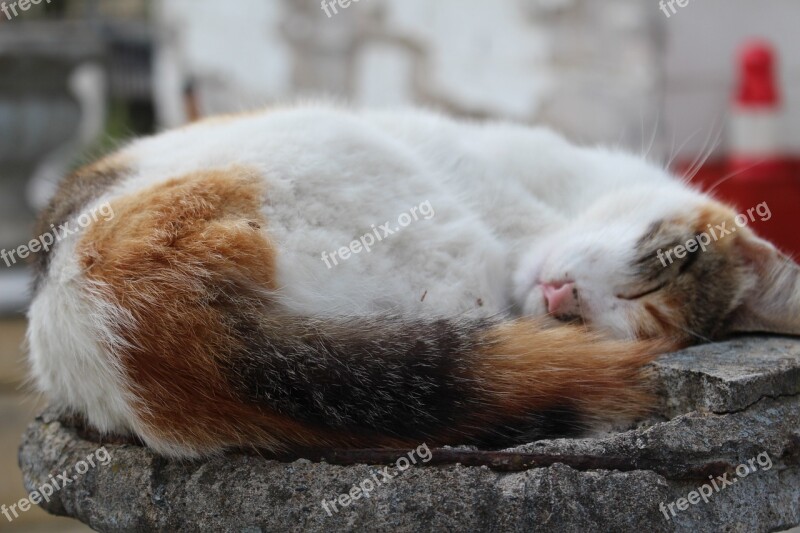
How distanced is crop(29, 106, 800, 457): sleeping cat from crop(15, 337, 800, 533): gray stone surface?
0.06 metres

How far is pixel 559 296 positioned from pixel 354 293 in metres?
0.49

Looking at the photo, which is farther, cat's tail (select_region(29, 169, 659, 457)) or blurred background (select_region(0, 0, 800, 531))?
blurred background (select_region(0, 0, 800, 531))

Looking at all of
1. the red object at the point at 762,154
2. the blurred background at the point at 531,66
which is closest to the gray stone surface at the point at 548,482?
the red object at the point at 762,154

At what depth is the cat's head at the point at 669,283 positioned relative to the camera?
174cm

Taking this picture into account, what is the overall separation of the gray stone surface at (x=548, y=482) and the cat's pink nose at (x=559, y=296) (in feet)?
1.07

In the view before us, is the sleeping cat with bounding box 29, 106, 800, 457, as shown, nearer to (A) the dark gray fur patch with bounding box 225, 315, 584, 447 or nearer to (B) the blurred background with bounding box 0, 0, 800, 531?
(A) the dark gray fur patch with bounding box 225, 315, 584, 447

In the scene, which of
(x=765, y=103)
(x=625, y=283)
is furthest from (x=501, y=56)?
(x=625, y=283)

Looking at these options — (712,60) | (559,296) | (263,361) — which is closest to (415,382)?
(263,361)

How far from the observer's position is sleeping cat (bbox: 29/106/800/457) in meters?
1.30

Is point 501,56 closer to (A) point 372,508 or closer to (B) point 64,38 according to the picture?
(B) point 64,38

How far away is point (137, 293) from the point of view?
1341 millimetres

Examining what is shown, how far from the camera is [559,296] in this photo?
1.74m

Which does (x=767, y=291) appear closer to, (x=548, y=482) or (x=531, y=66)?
(x=548, y=482)

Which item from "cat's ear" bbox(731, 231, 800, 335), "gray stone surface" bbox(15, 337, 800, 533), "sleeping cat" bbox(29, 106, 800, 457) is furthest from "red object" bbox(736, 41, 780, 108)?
"gray stone surface" bbox(15, 337, 800, 533)
